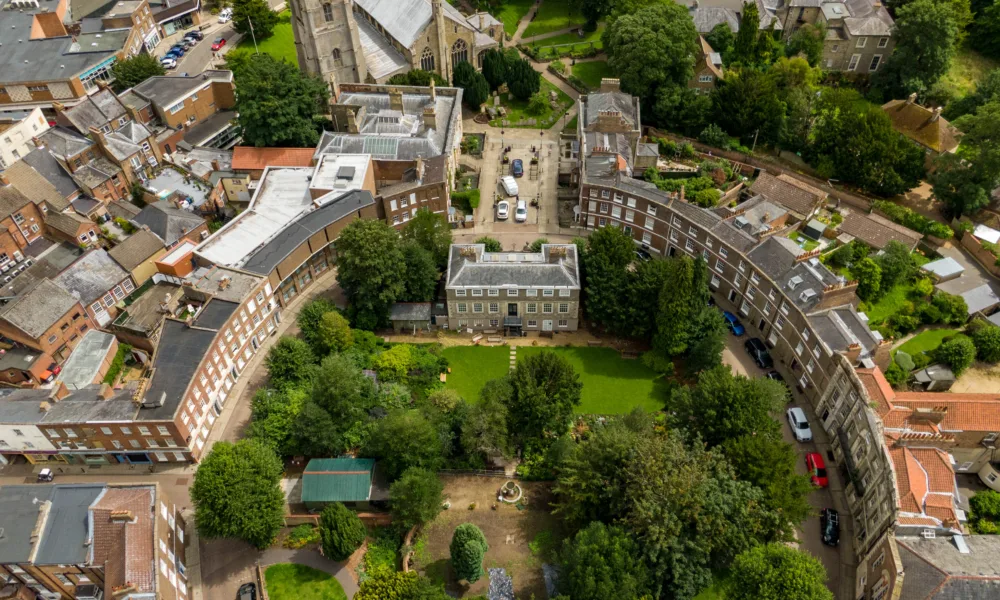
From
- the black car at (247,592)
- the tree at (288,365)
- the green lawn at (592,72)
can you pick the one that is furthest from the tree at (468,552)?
the green lawn at (592,72)

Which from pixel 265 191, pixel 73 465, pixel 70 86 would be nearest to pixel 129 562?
pixel 73 465

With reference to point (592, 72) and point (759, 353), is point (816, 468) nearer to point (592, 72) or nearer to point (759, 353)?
point (759, 353)

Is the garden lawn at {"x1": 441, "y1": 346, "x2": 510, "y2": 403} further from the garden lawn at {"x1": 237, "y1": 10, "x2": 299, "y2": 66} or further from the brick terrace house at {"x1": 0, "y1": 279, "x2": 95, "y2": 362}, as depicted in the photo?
the garden lawn at {"x1": 237, "y1": 10, "x2": 299, "y2": 66}

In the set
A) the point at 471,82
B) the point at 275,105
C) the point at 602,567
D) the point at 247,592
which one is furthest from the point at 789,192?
the point at 247,592

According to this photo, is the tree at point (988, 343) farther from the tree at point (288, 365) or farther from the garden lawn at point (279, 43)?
the garden lawn at point (279, 43)

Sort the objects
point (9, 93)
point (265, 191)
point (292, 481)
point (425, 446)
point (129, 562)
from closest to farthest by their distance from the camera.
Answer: point (129, 562)
point (425, 446)
point (292, 481)
point (265, 191)
point (9, 93)

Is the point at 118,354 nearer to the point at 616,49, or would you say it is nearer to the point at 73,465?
the point at 73,465
